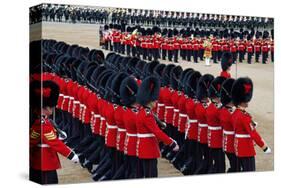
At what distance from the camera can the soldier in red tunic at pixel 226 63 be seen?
9.94m

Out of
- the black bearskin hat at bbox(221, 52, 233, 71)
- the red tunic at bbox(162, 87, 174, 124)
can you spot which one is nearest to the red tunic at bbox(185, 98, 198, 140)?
the red tunic at bbox(162, 87, 174, 124)

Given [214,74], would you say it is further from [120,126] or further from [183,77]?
[120,126]

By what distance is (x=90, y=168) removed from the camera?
8891 millimetres

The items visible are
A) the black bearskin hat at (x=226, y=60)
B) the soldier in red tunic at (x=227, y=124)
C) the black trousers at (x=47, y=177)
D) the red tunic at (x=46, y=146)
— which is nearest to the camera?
the red tunic at (x=46, y=146)

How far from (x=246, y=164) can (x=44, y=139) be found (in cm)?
293

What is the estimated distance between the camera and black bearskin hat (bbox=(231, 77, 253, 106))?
30.0ft

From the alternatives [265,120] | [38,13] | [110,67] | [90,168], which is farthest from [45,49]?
[265,120]

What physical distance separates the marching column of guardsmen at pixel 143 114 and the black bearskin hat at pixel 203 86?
0.6 inches

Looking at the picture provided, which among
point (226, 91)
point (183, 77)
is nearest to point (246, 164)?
point (226, 91)

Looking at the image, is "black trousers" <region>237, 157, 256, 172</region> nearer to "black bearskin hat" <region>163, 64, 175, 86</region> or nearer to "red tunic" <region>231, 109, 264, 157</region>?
"red tunic" <region>231, 109, 264, 157</region>

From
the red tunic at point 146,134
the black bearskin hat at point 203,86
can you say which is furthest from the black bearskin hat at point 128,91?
the black bearskin hat at point 203,86

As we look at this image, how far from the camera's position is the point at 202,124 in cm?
944

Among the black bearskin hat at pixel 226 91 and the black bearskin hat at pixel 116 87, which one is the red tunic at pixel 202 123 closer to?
the black bearskin hat at pixel 226 91

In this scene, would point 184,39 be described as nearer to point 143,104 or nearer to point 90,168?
point 143,104
